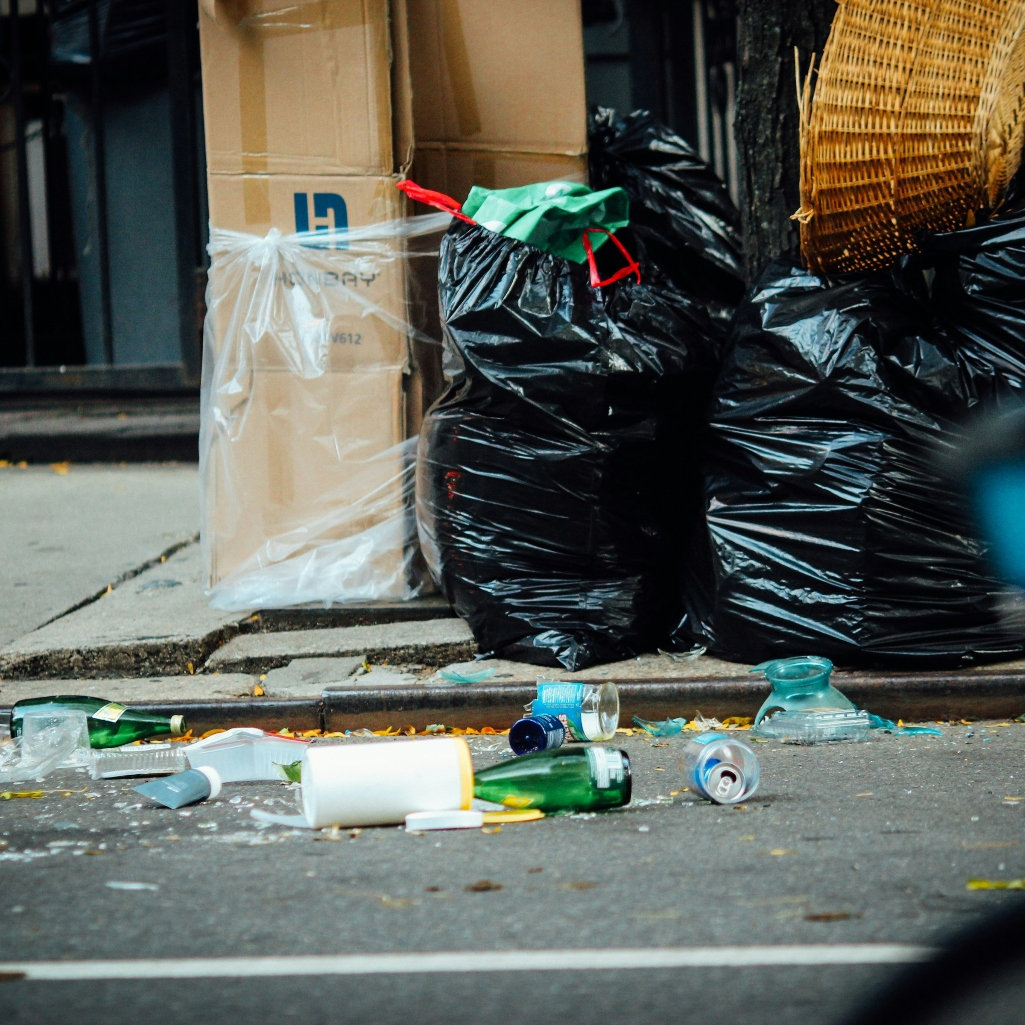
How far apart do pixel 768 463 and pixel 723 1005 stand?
1757 millimetres

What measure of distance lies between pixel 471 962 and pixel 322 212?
7.90 ft

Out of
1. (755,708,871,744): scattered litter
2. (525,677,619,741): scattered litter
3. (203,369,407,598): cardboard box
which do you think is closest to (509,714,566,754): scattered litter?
(525,677,619,741): scattered litter

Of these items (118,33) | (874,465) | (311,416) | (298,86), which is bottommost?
(874,465)

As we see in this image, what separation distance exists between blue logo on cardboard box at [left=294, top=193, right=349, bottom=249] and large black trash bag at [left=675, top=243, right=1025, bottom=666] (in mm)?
1233

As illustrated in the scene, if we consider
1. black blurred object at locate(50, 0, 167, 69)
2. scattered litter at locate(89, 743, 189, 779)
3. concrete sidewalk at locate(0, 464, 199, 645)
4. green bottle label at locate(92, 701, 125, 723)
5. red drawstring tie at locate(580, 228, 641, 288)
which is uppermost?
black blurred object at locate(50, 0, 167, 69)

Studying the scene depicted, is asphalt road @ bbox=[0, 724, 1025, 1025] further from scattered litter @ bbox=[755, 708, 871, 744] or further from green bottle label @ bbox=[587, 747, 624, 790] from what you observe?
scattered litter @ bbox=[755, 708, 871, 744]

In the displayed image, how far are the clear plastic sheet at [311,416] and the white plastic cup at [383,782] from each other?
138 cm

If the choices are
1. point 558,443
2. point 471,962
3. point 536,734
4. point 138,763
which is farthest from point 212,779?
point 558,443

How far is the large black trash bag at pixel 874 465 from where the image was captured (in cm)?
302

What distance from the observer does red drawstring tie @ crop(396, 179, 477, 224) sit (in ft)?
11.1

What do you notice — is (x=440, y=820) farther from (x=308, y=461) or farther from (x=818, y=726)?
(x=308, y=461)

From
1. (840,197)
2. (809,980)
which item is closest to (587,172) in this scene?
(840,197)

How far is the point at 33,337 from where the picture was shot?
693cm

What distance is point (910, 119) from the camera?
9.70 ft
